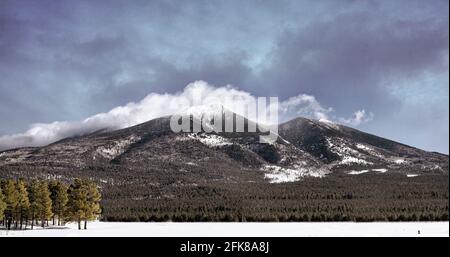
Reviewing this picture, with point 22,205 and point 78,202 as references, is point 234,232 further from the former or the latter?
point 22,205

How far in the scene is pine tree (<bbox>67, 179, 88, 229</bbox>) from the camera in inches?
3664

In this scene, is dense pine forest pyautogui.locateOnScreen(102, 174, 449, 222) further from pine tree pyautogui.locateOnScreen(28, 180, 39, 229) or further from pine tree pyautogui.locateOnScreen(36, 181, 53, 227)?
pine tree pyautogui.locateOnScreen(36, 181, 53, 227)

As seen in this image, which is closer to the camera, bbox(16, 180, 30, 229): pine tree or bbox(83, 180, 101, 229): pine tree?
bbox(83, 180, 101, 229): pine tree

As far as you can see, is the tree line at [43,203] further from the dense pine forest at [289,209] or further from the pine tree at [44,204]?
the dense pine forest at [289,209]

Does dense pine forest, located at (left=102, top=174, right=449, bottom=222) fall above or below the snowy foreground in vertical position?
above

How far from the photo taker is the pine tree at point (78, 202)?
93062 millimetres

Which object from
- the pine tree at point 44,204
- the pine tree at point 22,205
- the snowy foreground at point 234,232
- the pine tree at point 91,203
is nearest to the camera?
the snowy foreground at point 234,232

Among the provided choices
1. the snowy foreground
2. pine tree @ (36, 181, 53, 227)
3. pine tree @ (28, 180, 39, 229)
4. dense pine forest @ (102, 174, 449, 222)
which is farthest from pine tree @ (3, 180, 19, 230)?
dense pine forest @ (102, 174, 449, 222)

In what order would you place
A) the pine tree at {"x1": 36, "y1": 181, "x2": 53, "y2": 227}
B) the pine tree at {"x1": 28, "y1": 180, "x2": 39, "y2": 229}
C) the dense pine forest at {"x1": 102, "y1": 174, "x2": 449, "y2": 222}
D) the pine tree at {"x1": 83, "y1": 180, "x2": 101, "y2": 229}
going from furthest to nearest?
the dense pine forest at {"x1": 102, "y1": 174, "x2": 449, "y2": 222} → the pine tree at {"x1": 36, "y1": 181, "x2": 53, "y2": 227} → the pine tree at {"x1": 28, "y1": 180, "x2": 39, "y2": 229} → the pine tree at {"x1": 83, "y1": 180, "x2": 101, "y2": 229}

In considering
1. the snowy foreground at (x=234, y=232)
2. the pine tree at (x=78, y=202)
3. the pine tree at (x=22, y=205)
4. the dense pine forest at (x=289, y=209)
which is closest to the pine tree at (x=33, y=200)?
the pine tree at (x=22, y=205)

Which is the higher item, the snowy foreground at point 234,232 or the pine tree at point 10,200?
the pine tree at point 10,200
